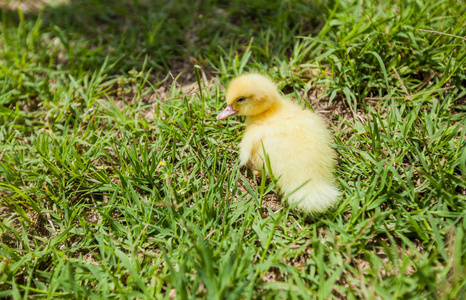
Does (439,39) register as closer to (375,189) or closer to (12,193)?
(375,189)

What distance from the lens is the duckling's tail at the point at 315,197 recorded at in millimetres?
1899

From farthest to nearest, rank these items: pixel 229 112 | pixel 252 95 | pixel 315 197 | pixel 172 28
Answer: pixel 172 28 < pixel 229 112 < pixel 252 95 < pixel 315 197

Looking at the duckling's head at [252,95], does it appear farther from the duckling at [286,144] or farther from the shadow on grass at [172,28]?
the shadow on grass at [172,28]

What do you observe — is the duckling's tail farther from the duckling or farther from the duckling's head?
the duckling's head

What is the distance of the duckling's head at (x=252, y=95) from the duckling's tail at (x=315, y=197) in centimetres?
65

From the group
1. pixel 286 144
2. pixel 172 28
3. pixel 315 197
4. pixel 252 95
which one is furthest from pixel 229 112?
pixel 172 28

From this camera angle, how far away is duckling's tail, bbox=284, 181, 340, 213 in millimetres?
1899

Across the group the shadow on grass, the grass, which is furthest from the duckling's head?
the shadow on grass

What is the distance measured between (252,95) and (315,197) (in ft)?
2.62

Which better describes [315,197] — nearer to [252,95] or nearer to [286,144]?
[286,144]

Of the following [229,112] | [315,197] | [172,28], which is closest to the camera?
[315,197]

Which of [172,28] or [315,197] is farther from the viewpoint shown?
[172,28]

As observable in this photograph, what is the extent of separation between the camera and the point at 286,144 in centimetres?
200

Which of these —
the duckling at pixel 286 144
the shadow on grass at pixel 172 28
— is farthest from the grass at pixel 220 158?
the duckling at pixel 286 144
